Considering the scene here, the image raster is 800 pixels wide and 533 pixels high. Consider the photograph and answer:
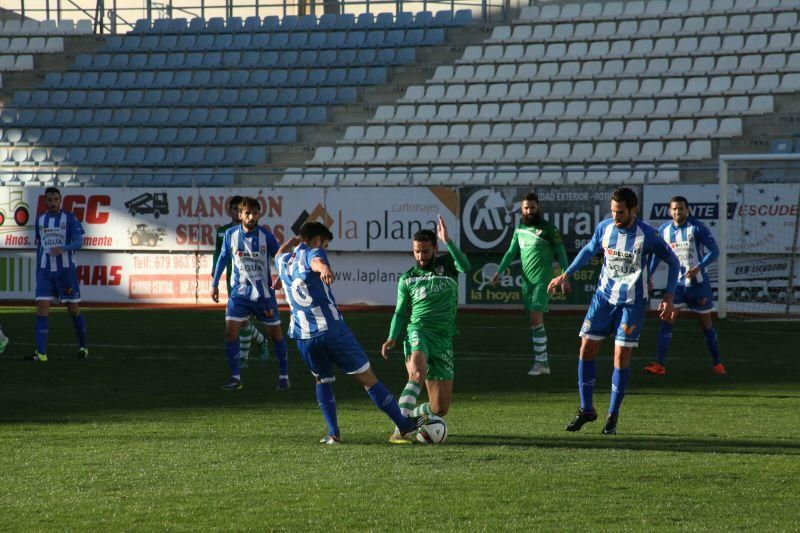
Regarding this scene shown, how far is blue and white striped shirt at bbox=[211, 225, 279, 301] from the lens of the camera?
12.2m

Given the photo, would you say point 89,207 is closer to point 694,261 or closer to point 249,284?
point 249,284

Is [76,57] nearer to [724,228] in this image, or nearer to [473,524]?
[724,228]

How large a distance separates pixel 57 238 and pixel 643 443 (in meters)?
8.79

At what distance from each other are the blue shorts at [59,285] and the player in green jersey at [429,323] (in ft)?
23.5

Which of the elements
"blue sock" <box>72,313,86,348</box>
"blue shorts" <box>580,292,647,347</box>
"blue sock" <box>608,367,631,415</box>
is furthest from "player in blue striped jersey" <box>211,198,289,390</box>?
"blue sock" <box>608,367,631,415</box>

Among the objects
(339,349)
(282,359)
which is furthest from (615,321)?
(282,359)

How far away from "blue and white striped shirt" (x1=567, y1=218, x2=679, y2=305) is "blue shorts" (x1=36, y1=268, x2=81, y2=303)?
793 cm

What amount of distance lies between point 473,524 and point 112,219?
841 inches

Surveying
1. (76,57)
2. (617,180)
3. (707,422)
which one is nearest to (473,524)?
(707,422)

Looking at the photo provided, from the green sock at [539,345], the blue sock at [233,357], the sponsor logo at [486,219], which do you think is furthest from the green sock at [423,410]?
the sponsor logo at [486,219]

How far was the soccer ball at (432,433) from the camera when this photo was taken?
835cm

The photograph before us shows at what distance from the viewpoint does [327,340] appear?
8328 mm

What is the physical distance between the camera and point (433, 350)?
29.1 ft

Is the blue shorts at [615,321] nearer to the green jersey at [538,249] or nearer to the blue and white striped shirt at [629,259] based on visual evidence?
the blue and white striped shirt at [629,259]
